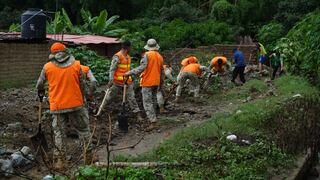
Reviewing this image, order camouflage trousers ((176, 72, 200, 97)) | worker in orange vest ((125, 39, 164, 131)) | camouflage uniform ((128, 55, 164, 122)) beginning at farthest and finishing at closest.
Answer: camouflage trousers ((176, 72, 200, 97)) → worker in orange vest ((125, 39, 164, 131)) → camouflage uniform ((128, 55, 164, 122))

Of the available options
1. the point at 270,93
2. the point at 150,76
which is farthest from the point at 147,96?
the point at 270,93

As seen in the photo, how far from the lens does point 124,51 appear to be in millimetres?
11094

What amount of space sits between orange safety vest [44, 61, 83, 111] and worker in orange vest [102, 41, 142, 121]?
3079mm

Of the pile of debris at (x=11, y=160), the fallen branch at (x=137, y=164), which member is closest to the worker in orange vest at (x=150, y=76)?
the pile of debris at (x=11, y=160)

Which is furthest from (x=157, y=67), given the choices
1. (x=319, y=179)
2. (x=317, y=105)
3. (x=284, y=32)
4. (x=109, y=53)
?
(x=284, y=32)

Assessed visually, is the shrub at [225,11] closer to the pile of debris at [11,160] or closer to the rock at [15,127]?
the rock at [15,127]

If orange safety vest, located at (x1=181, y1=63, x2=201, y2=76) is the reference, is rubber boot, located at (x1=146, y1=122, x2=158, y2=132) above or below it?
below

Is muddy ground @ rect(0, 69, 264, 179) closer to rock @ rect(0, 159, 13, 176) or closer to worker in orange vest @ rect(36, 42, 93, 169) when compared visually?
rock @ rect(0, 159, 13, 176)

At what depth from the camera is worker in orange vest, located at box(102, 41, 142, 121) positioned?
11062 mm

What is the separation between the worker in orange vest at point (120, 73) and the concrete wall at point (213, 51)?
10675 millimetres

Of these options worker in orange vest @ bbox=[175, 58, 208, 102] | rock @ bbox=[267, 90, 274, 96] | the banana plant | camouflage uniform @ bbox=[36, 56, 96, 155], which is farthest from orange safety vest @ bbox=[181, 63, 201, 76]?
the banana plant

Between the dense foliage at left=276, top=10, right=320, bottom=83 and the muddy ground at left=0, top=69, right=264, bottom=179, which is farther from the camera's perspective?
the dense foliage at left=276, top=10, right=320, bottom=83

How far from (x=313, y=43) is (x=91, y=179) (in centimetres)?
1004

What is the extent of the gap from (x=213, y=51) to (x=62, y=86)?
61.3ft
